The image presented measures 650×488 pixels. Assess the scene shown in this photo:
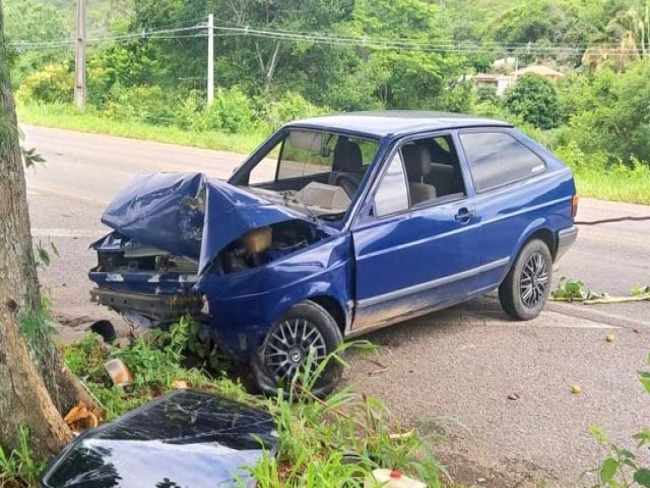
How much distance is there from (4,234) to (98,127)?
75.1 ft

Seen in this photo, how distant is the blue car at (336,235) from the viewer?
4750 mm

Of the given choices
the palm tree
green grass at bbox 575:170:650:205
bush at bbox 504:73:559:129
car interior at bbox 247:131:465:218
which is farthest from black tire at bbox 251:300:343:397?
the palm tree

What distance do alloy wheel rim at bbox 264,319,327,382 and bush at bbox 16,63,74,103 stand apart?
3311 cm

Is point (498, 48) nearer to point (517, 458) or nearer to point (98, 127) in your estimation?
point (98, 127)

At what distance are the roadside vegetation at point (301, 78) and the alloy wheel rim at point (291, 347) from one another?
1441cm

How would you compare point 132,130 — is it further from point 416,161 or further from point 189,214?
point 189,214

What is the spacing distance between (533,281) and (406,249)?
1.72 metres

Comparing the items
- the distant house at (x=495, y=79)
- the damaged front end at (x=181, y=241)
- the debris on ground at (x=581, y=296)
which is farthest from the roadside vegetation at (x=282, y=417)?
the distant house at (x=495, y=79)

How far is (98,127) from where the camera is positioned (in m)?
25.2

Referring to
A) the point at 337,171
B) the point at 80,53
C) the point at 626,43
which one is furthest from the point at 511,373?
the point at 626,43

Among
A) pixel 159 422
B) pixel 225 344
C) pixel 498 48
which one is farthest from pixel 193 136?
pixel 498 48

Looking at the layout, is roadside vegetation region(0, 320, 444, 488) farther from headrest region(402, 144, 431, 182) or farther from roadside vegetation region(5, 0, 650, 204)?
roadside vegetation region(5, 0, 650, 204)

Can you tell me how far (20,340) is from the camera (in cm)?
329

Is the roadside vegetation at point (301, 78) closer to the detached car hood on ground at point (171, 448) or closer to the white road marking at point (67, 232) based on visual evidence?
the white road marking at point (67, 232)
